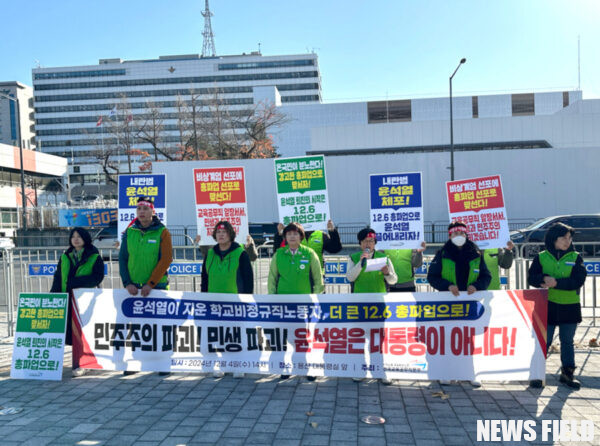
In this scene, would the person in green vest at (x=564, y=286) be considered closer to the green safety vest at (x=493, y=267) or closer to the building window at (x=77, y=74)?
the green safety vest at (x=493, y=267)

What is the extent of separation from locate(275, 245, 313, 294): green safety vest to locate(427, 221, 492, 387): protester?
1484 millimetres

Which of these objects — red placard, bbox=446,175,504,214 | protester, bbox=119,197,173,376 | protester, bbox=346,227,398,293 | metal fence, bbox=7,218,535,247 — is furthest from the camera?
metal fence, bbox=7,218,535,247

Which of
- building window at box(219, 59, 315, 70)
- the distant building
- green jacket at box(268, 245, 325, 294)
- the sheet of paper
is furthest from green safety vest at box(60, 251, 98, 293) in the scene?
building window at box(219, 59, 315, 70)

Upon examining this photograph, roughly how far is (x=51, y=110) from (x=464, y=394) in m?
121

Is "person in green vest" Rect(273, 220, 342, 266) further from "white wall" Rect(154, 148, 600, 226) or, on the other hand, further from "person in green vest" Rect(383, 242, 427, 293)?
"white wall" Rect(154, 148, 600, 226)

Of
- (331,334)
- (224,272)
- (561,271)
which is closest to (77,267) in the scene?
(224,272)

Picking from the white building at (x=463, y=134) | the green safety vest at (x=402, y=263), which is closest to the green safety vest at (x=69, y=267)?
the green safety vest at (x=402, y=263)

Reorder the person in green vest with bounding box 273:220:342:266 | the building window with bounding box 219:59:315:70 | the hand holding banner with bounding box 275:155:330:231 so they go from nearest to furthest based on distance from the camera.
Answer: the person in green vest with bounding box 273:220:342:266, the hand holding banner with bounding box 275:155:330:231, the building window with bounding box 219:59:315:70

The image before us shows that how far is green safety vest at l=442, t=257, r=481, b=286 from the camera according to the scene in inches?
208

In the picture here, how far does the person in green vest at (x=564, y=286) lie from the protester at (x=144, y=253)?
442cm

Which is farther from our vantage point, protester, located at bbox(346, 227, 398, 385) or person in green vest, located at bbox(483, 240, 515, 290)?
person in green vest, located at bbox(483, 240, 515, 290)

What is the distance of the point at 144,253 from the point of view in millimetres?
5668

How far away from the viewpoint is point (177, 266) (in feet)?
27.3

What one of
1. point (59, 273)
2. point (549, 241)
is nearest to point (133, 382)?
point (59, 273)
